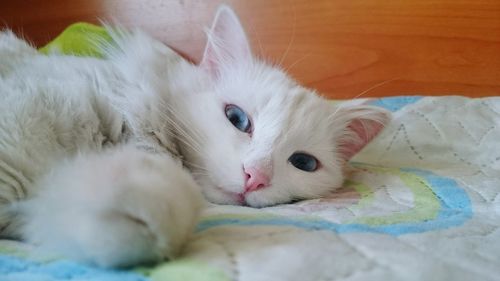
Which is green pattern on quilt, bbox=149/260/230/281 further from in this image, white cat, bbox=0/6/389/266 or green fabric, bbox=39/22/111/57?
green fabric, bbox=39/22/111/57

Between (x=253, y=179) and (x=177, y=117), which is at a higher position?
(x=177, y=117)

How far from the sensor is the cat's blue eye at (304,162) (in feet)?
3.53

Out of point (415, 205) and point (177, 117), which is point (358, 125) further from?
point (177, 117)

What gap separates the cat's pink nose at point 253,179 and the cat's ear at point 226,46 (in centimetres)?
35

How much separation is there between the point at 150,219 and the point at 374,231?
1.18 feet

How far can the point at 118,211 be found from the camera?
490 millimetres

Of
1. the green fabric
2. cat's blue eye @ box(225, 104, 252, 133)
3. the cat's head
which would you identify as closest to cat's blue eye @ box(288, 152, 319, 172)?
the cat's head

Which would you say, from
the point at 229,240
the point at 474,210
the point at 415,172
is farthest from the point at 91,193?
the point at 415,172

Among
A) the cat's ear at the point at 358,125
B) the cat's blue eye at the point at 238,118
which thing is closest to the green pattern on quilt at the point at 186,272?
the cat's blue eye at the point at 238,118

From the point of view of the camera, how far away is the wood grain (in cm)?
165

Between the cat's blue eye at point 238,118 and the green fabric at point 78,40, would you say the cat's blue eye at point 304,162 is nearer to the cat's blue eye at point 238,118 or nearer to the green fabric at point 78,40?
the cat's blue eye at point 238,118

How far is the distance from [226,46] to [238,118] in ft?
0.81

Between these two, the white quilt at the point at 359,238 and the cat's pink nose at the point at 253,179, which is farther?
the cat's pink nose at the point at 253,179

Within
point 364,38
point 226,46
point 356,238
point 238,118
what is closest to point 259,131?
point 238,118
